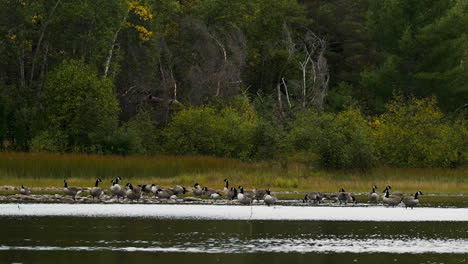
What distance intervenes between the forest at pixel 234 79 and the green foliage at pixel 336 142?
9 centimetres

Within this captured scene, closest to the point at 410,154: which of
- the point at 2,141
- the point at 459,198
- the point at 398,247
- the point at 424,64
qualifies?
the point at 459,198

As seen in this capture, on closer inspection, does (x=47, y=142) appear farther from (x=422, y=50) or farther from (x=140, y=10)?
(x=422, y=50)

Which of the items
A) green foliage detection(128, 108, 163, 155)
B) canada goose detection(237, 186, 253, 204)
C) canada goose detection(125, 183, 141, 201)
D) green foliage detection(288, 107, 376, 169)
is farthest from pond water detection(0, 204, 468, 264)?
green foliage detection(128, 108, 163, 155)

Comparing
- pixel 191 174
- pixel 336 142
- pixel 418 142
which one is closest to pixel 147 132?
pixel 191 174

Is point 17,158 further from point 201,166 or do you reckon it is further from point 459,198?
point 459,198

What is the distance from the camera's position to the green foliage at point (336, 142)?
199 feet

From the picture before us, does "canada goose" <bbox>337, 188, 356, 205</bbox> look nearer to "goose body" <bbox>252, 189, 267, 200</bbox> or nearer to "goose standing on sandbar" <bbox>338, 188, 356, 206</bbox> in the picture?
"goose standing on sandbar" <bbox>338, 188, 356, 206</bbox>

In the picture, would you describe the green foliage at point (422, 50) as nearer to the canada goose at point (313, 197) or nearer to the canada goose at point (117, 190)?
the canada goose at point (313, 197)

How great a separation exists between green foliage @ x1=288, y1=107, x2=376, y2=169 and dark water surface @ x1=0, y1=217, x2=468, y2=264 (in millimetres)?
23722

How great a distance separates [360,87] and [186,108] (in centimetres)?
2392

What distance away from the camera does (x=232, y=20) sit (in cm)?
9000

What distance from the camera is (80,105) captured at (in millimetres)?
68000

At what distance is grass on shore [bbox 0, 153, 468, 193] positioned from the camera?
57.5m

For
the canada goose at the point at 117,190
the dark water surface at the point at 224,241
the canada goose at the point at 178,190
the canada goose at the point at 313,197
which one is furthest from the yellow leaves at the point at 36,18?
the dark water surface at the point at 224,241
